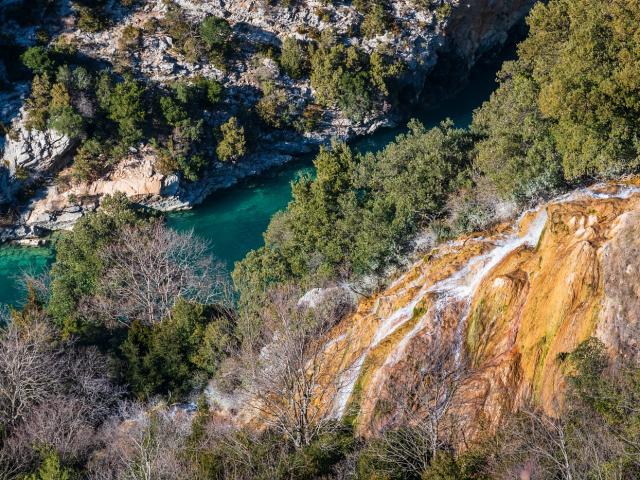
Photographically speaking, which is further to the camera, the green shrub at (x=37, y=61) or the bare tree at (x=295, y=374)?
the green shrub at (x=37, y=61)

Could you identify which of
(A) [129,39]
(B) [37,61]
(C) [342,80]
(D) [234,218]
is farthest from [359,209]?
(A) [129,39]

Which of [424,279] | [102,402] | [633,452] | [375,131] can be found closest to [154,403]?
[102,402]

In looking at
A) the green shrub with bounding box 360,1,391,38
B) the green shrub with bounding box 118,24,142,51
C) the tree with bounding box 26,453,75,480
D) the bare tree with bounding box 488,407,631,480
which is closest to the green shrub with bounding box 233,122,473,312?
the tree with bounding box 26,453,75,480

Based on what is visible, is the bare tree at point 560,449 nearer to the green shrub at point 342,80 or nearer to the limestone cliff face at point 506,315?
the limestone cliff face at point 506,315

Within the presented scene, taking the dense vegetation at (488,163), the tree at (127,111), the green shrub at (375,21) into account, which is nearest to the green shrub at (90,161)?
the tree at (127,111)

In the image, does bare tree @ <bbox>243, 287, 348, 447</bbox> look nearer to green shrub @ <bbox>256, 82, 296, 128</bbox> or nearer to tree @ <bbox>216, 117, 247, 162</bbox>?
tree @ <bbox>216, 117, 247, 162</bbox>

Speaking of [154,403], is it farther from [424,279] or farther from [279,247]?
[424,279]
